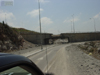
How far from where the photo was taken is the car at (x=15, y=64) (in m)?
1.43

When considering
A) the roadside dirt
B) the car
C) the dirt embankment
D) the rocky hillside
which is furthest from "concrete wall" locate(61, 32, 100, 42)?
the car

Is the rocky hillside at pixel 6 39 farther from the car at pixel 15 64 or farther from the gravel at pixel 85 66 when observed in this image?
the car at pixel 15 64

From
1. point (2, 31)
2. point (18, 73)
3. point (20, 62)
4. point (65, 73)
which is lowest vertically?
point (65, 73)

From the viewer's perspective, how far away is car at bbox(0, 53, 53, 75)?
143cm

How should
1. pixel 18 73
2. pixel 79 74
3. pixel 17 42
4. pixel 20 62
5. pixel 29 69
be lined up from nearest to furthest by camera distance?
pixel 20 62, pixel 29 69, pixel 18 73, pixel 79 74, pixel 17 42

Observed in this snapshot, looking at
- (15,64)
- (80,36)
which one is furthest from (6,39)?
(80,36)

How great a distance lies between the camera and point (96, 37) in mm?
77750

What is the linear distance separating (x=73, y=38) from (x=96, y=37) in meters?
18.5

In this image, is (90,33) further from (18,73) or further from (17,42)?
(18,73)

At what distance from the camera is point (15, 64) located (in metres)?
1.62

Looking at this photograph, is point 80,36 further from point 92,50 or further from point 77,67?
point 77,67

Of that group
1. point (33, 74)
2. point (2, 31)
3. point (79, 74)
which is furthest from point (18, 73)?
point (2, 31)

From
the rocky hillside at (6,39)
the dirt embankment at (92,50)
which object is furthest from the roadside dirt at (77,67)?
the rocky hillside at (6,39)

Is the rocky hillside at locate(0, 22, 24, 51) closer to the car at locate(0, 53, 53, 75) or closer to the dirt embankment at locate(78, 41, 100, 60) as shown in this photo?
the dirt embankment at locate(78, 41, 100, 60)
